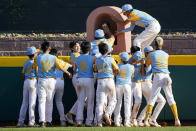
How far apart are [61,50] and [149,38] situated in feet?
12.2

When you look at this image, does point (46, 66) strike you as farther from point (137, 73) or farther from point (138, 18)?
point (138, 18)

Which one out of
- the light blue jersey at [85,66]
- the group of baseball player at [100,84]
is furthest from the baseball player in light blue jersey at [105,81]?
the light blue jersey at [85,66]

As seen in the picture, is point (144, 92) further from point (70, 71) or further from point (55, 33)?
point (55, 33)

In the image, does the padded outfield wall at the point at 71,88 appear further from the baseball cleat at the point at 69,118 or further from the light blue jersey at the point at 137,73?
the light blue jersey at the point at 137,73

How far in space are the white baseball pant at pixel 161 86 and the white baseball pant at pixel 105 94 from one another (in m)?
0.93

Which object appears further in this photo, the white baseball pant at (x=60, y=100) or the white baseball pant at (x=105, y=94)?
the white baseball pant at (x=60, y=100)

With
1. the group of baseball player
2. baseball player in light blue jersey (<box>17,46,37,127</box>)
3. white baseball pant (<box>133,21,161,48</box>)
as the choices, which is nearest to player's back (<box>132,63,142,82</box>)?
the group of baseball player

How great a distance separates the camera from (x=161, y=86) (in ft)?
62.7

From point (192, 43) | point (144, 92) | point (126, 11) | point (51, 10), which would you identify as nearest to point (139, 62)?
point (144, 92)

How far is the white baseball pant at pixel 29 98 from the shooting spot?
63.8 ft

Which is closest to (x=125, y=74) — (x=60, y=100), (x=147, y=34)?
(x=60, y=100)

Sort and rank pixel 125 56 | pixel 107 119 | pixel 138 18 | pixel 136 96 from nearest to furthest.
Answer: pixel 107 119
pixel 125 56
pixel 136 96
pixel 138 18

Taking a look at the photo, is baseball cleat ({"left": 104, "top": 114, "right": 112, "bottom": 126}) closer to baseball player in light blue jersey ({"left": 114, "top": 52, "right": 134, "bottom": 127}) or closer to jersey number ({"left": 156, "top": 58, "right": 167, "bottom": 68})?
baseball player in light blue jersey ({"left": 114, "top": 52, "right": 134, "bottom": 127})

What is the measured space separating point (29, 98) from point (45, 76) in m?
0.81
